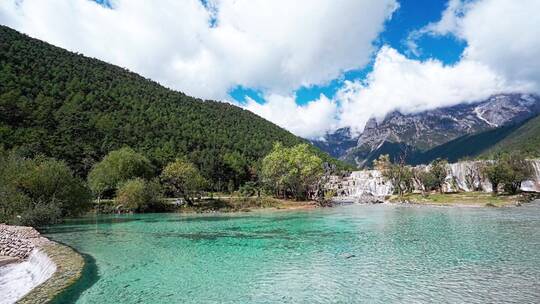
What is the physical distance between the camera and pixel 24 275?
2483cm

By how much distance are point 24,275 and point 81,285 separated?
6808 millimetres

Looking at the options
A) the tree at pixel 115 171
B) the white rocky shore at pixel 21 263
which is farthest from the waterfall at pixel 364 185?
the white rocky shore at pixel 21 263

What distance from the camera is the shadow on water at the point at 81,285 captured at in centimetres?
1810

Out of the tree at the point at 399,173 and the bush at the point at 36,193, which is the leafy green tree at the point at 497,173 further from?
the bush at the point at 36,193

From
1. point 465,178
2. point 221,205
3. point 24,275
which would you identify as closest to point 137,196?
point 221,205

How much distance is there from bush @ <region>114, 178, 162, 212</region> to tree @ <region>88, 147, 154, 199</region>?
20.1ft

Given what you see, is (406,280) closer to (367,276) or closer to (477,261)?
(367,276)

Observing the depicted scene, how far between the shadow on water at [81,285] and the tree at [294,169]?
265 ft

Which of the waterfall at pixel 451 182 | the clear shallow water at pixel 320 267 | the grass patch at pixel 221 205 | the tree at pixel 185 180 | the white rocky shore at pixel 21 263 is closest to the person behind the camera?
the clear shallow water at pixel 320 267

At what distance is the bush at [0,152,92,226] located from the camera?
46469 mm

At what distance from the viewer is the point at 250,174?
16262cm

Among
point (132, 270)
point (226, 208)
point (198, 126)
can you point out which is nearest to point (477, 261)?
point (132, 270)

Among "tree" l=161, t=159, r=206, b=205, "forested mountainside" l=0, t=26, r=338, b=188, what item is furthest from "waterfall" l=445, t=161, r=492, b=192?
"tree" l=161, t=159, r=206, b=205

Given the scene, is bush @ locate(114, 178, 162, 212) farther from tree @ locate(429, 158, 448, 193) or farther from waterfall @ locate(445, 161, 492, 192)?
waterfall @ locate(445, 161, 492, 192)
